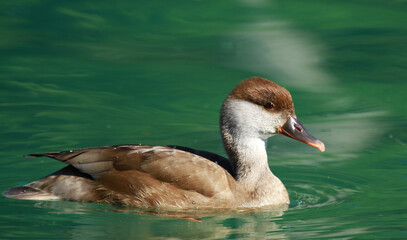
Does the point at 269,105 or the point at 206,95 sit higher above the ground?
the point at 206,95

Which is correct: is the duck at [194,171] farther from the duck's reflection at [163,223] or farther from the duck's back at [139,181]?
the duck's reflection at [163,223]

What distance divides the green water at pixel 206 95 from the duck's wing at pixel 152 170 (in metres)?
0.38

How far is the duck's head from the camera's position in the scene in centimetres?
884

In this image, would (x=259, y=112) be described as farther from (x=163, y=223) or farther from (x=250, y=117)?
(x=163, y=223)

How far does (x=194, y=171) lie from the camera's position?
28.6 ft

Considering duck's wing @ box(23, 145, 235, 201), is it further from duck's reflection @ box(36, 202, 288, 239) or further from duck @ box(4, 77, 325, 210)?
duck's reflection @ box(36, 202, 288, 239)

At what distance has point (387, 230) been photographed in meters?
7.95

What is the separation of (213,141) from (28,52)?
4939mm

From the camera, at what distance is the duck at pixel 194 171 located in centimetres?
866

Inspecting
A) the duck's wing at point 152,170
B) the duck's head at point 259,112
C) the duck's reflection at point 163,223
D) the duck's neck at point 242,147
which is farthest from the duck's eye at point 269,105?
the duck's reflection at point 163,223

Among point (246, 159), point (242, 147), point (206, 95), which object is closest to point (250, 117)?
point (242, 147)

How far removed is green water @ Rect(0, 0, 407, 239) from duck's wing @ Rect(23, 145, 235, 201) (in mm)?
376

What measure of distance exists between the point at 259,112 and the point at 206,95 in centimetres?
410

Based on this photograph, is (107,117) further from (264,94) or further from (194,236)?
(194,236)
